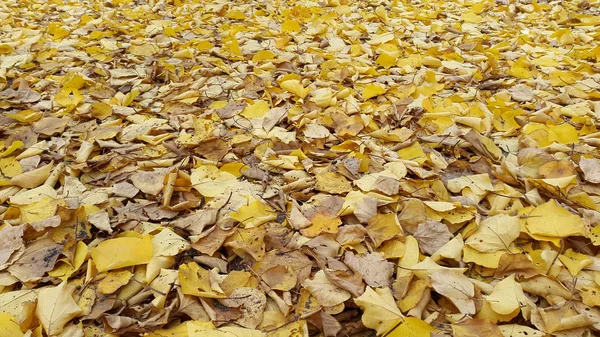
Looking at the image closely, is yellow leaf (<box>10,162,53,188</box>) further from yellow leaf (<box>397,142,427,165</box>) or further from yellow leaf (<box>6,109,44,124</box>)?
yellow leaf (<box>397,142,427,165</box>)

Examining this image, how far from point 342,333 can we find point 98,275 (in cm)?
59

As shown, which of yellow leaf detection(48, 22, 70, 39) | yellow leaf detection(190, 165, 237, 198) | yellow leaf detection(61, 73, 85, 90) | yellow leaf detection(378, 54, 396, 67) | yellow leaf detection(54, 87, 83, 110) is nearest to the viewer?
yellow leaf detection(190, 165, 237, 198)

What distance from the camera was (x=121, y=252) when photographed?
1132 millimetres

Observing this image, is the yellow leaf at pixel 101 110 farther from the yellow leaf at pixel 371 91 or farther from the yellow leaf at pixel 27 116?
the yellow leaf at pixel 371 91

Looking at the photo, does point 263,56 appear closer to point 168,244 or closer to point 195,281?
point 168,244

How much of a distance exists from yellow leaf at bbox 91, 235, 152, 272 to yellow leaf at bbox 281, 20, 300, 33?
176 centimetres

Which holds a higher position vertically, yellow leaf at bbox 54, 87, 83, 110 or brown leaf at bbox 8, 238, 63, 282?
yellow leaf at bbox 54, 87, 83, 110

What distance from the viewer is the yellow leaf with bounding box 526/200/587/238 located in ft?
3.87

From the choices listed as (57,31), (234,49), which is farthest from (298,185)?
(57,31)

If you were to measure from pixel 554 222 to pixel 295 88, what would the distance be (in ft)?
3.56

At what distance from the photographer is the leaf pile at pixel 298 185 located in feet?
→ 3.40

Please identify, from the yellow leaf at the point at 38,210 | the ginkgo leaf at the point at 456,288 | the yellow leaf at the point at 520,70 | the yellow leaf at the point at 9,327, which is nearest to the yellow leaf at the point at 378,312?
the ginkgo leaf at the point at 456,288

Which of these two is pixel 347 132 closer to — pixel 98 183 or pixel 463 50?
pixel 98 183

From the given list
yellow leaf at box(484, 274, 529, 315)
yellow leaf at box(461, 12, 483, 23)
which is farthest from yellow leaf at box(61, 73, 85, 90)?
yellow leaf at box(461, 12, 483, 23)
